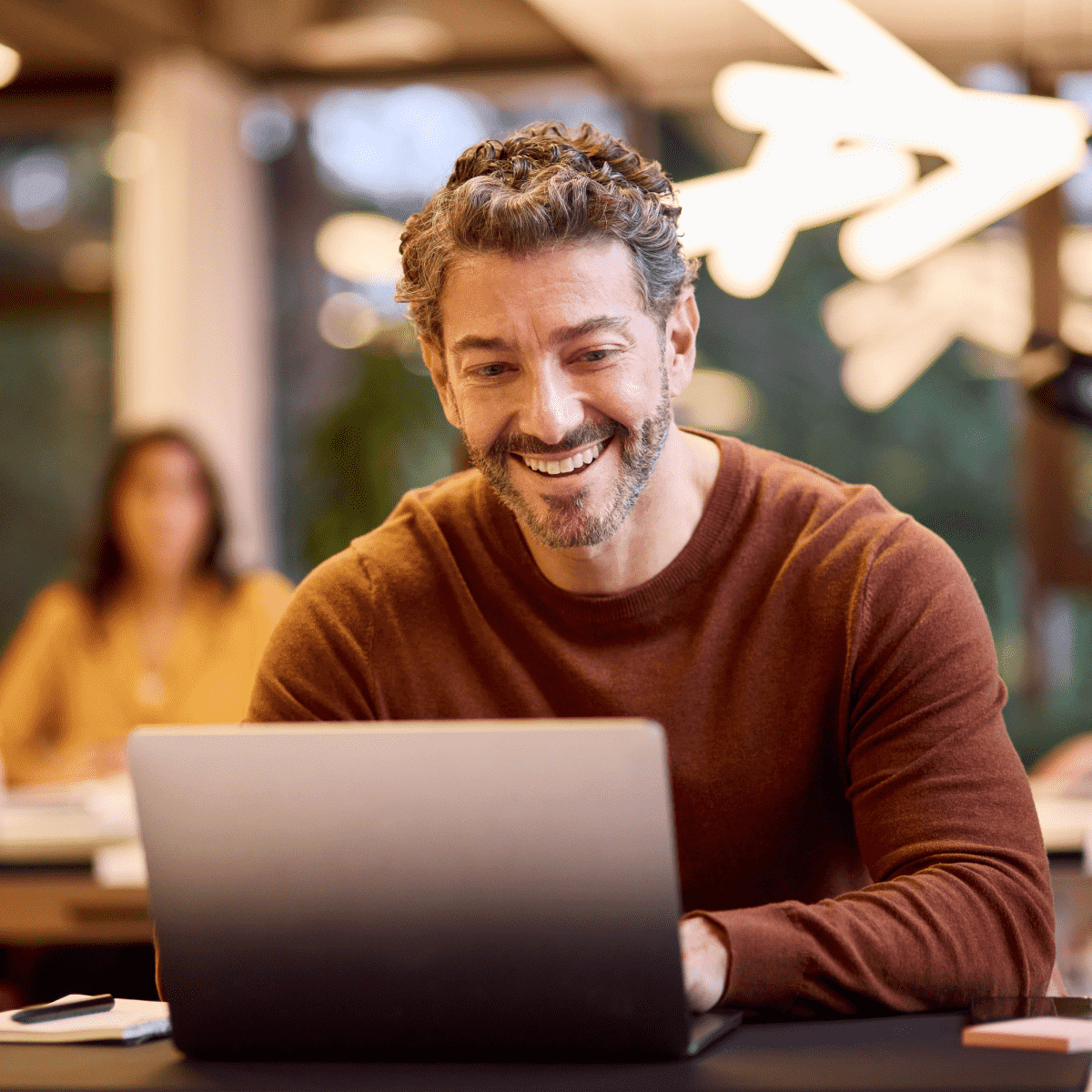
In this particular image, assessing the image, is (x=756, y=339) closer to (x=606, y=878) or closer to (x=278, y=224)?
(x=278, y=224)

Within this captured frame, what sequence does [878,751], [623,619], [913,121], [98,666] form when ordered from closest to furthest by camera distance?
1. [878,751]
2. [623,619]
3. [913,121]
4. [98,666]

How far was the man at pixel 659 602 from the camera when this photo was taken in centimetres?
122

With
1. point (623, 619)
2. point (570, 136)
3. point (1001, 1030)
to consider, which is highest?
point (570, 136)

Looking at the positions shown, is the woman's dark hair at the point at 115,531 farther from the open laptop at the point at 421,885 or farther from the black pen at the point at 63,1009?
the open laptop at the point at 421,885

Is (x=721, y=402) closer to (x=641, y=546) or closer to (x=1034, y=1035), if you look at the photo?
(x=641, y=546)

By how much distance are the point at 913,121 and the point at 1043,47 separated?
3110 millimetres

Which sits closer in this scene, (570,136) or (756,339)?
(570,136)

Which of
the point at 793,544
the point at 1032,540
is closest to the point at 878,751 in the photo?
the point at 793,544

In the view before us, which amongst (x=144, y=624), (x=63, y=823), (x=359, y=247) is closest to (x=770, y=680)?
(x=63, y=823)

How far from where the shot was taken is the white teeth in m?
1.34

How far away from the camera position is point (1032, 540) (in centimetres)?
480

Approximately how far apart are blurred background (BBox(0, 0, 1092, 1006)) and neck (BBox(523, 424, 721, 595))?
340 centimetres

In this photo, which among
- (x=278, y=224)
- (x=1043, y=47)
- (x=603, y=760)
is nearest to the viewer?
(x=603, y=760)

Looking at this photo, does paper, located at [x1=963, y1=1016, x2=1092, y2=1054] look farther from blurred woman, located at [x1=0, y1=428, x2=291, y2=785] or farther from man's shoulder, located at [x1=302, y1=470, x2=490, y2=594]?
blurred woman, located at [x1=0, y1=428, x2=291, y2=785]
